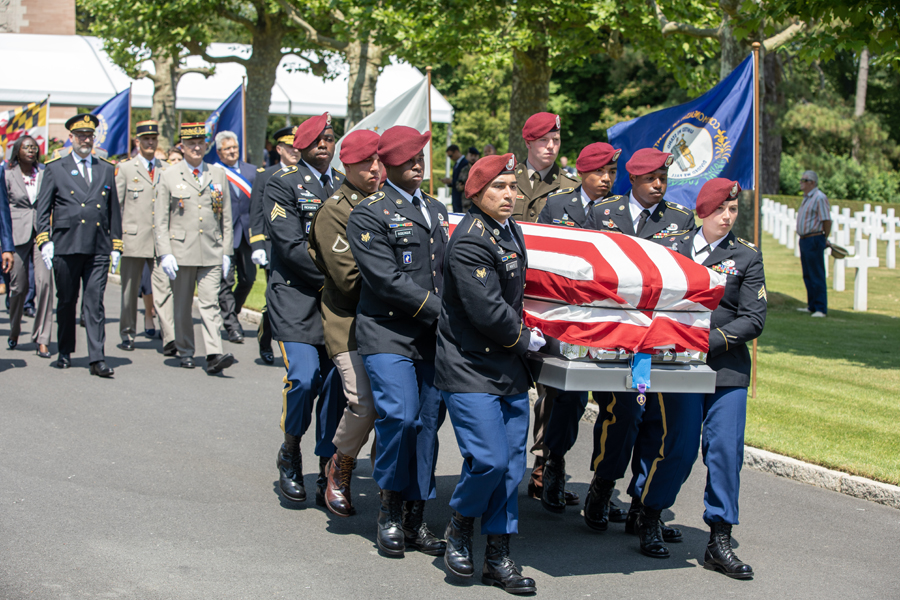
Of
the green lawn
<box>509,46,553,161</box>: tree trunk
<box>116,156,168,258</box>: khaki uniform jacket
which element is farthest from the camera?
<box>509,46,553,161</box>: tree trunk

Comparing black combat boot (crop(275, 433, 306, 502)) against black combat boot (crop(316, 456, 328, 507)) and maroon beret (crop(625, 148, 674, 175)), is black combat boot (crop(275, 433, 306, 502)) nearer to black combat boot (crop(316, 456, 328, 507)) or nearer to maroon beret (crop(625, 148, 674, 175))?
black combat boot (crop(316, 456, 328, 507))

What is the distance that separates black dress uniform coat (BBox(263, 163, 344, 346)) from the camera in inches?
232

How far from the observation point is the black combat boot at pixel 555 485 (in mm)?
5844

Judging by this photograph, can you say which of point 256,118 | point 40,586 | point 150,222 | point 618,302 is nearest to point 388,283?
point 618,302

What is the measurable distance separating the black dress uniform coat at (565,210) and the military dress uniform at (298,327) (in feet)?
4.94

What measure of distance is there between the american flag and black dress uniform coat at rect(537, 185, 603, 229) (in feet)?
4.42

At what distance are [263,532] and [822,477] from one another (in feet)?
12.0

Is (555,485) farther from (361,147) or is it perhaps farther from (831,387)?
(831,387)

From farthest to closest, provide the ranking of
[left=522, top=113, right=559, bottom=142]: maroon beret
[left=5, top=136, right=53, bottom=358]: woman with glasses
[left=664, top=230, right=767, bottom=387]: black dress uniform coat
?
[left=5, top=136, right=53, bottom=358]: woman with glasses, [left=522, top=113, right=559, bottom=142]: maroon beret, [left=664, top=230, right=767, bottom=387]: black dress uniform coat

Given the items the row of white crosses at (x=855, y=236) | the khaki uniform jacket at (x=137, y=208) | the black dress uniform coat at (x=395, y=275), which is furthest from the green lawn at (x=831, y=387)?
the black dress uniform coat at (x=395, y=275)

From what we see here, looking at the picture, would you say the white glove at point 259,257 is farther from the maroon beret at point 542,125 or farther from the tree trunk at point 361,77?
the tree trunk at point 361,77

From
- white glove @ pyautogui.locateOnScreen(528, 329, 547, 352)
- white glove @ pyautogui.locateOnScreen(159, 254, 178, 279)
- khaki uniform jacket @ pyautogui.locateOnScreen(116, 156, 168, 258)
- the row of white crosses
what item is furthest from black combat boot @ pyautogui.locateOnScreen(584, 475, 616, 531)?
the row of white crosses

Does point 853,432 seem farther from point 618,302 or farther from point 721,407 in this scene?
point 618,302

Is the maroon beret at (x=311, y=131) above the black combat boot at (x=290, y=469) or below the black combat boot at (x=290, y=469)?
above
